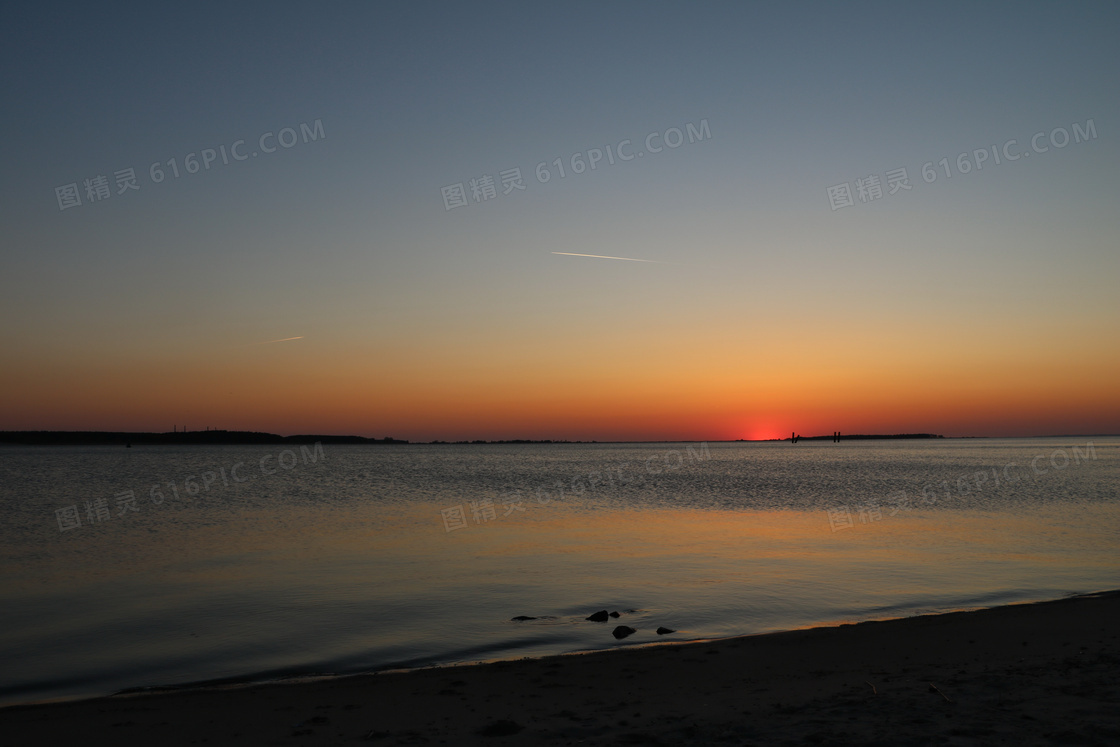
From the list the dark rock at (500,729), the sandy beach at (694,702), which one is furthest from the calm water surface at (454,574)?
the dark rock at (500,729)

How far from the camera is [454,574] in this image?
19625 mm

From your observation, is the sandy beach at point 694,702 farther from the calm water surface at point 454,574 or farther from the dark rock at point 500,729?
the calm water surface at point 454,574

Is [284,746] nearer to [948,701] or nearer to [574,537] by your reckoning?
[948,701]

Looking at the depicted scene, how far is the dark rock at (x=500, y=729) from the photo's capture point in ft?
25.8

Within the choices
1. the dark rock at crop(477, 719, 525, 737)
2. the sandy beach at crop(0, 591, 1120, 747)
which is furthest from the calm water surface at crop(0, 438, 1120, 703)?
the dark rock at crop(477, 719, 525, 737)

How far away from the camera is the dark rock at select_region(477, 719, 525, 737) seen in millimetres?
7867

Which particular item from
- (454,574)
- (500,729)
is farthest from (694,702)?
(454,574)

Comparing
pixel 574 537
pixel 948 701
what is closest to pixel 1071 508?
pixel 574 537

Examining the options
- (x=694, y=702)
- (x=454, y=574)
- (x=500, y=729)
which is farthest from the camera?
(x=454, y=574)

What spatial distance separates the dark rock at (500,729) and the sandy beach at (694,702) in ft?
0.09

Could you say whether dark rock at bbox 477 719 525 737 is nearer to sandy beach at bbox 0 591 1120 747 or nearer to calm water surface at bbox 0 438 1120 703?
sandy beach at bbox 0 591 1120 747

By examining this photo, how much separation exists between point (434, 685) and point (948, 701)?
21.7 feet

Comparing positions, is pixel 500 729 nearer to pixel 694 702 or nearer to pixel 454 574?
pixel 694 702

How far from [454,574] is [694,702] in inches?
462
